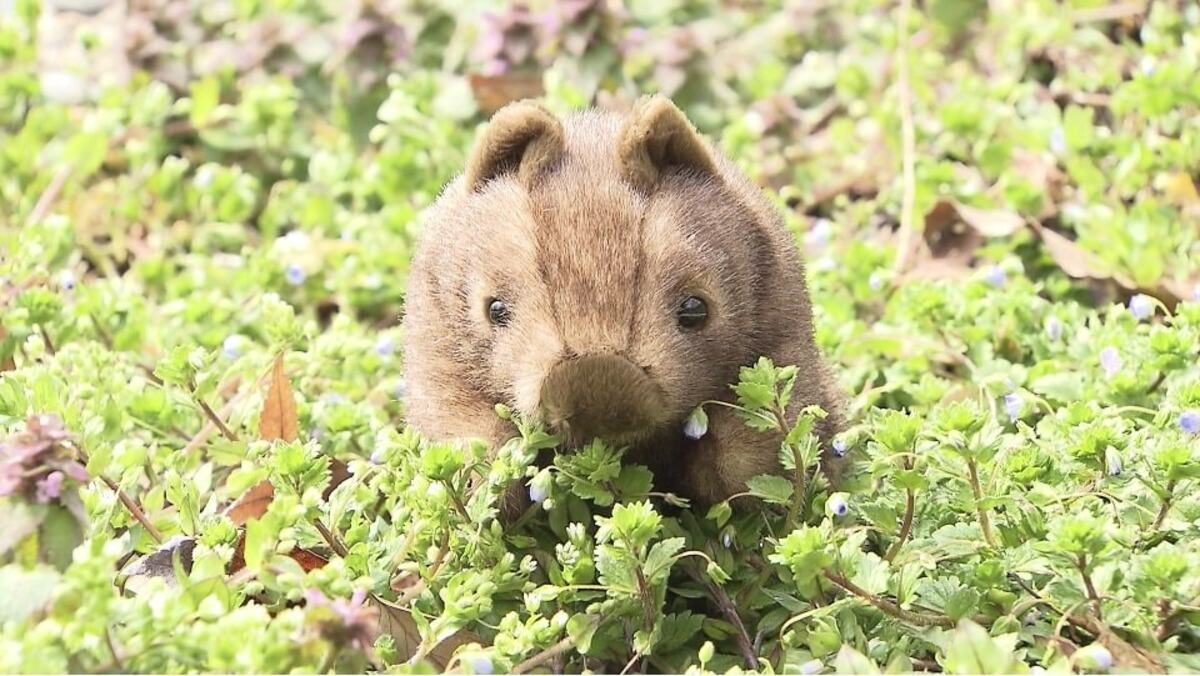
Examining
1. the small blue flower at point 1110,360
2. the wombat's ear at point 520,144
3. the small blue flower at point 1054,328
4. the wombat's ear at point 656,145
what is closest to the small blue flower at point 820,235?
the small blue flower at point 1054,328

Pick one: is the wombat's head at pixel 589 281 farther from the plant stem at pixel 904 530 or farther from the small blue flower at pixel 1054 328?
the small blue flower at pixel 1054 328

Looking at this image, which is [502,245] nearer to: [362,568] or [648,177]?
[648,177]

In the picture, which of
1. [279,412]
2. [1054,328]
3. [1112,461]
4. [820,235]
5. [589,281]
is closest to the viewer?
[589,281]

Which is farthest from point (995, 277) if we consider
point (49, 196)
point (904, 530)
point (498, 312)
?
point (49, 196)

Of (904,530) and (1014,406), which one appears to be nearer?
(904,530)

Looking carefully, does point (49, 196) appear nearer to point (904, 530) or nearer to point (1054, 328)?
point (1054, 328)

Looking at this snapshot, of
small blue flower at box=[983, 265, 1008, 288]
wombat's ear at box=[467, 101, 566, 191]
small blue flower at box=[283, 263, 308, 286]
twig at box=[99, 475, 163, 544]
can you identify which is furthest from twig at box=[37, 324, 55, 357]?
small blue flower at box=[983, 265, 1008, 288]

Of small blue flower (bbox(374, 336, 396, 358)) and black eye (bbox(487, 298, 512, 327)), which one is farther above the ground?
black eye (bbox(487, 298, 512, 327))

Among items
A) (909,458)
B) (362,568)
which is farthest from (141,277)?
(909,458)

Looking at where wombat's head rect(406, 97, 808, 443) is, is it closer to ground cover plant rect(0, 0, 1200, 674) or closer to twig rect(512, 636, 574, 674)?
ground cover plant rect(0, 0, 1200, 674)
